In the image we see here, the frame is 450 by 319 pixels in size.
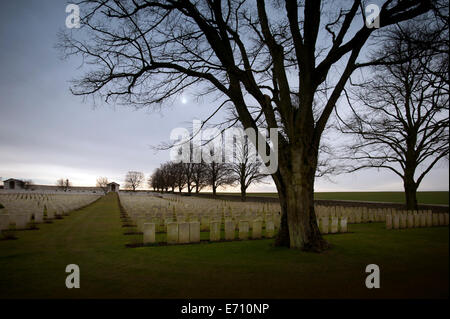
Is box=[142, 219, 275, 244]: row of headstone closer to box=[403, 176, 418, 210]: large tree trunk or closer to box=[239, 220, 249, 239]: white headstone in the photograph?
box=[239, 220, 249, 239]: white headstone

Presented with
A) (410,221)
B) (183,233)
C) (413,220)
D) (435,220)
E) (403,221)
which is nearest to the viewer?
(183,233)

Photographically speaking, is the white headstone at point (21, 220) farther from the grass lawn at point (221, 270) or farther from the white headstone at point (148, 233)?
the white headstone at point (148, 233)

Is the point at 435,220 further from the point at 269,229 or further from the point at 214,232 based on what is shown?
the point at 214,232

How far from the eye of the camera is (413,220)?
10.8m

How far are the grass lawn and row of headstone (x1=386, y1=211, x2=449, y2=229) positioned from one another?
2931 millimetres

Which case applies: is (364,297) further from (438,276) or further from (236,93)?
(236,93)

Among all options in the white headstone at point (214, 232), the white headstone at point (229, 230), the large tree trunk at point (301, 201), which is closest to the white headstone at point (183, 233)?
the white headstone at point (214, 232)

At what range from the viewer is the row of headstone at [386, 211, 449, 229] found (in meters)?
10.4

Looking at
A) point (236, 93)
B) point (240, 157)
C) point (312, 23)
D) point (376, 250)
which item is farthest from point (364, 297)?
point (240, 157)

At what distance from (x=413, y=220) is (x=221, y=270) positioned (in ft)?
33.8

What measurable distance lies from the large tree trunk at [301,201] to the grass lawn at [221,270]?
0.34 meters

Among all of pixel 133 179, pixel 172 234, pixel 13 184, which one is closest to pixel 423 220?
pixel 172 234

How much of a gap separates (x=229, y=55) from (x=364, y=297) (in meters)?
6.31
